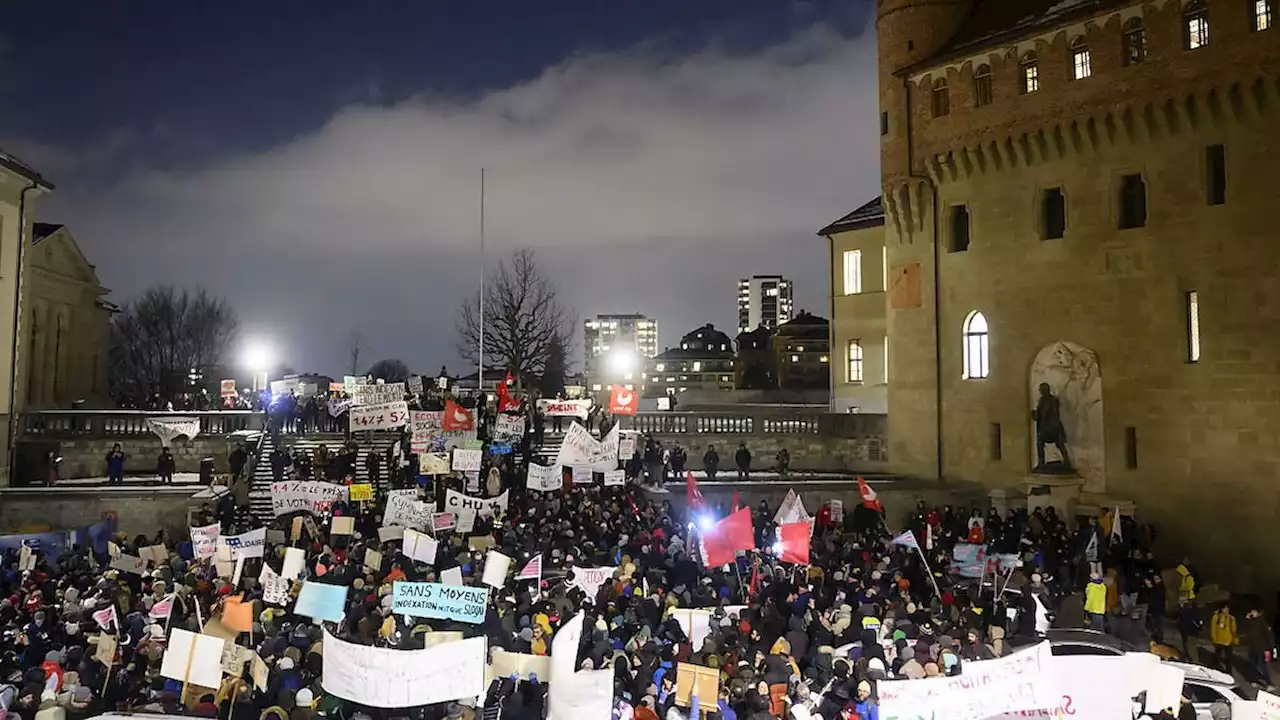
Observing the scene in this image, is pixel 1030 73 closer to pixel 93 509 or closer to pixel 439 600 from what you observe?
pixel 439 600

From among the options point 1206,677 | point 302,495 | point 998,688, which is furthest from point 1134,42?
point 302,495

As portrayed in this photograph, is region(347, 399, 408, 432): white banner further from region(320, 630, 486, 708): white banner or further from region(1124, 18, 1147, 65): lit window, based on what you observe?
region(1124, 18, 1147, 65): lit window

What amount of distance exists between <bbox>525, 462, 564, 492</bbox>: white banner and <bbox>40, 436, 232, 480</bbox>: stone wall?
13.7 meters

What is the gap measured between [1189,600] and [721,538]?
942 centimetres

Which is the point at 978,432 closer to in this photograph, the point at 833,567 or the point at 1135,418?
the point at 1135,418

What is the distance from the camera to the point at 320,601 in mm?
14352

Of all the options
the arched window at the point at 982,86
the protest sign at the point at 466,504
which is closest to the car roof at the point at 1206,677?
the protest sign at the point at 466,504

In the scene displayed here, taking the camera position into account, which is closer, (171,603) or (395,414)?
(171,603)

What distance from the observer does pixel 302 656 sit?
13.0m

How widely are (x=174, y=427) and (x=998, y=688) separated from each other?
27513 mm

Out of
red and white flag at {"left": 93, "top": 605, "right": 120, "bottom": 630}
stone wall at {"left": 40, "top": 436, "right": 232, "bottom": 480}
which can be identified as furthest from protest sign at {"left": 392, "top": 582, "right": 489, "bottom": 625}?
stone wall at {"left": 40, "top": 436, "right": 232, "bottom": 480}

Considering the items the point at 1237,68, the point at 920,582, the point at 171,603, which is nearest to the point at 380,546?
the point at 171,603

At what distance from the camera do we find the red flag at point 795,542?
17.4 m

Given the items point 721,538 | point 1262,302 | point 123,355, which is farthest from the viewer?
point 123,355
